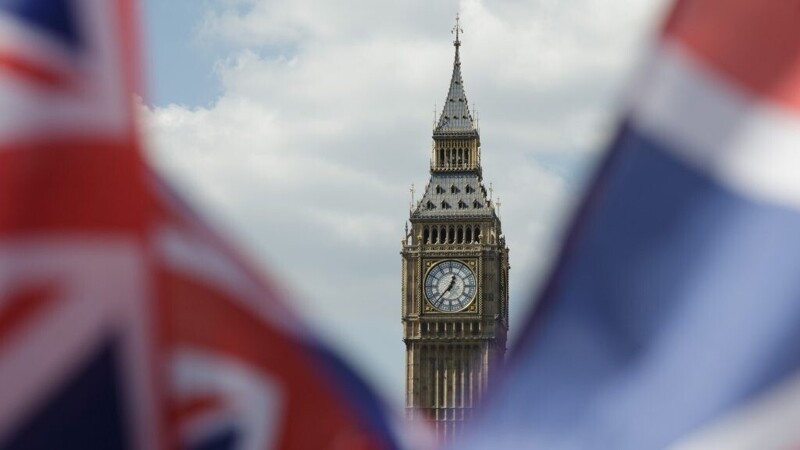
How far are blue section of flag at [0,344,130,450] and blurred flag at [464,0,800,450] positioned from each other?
1134 mm

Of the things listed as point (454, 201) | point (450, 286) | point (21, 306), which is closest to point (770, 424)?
point (21, 306)

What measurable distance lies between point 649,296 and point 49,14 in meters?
2.10

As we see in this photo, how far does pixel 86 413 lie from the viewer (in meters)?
4.79

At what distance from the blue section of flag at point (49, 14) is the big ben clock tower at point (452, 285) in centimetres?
6093

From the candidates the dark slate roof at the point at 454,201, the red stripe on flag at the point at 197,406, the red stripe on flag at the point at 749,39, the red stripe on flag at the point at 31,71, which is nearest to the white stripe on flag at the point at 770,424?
the red stripe on flag at the point at 749,39

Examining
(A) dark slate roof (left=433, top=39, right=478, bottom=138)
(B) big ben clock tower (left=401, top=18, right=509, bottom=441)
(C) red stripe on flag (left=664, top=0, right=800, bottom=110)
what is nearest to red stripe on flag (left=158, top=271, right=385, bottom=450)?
(C) red stripe on flag (left=664, top=0, right=800, bottom=110)

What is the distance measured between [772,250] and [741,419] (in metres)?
0.52

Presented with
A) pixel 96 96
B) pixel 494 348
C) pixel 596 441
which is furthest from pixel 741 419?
pixel 494 348

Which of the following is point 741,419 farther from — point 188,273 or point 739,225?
point 188,273

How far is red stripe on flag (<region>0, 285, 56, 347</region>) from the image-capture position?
4734mm

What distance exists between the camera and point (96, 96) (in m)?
4.93

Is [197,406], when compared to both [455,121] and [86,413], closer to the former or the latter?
[86,413]

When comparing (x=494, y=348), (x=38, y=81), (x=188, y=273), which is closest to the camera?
(x=38, y=81)

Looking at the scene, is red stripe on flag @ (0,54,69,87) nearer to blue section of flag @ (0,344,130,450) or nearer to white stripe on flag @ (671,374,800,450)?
blue section of flag @ (0,344,130,450)
